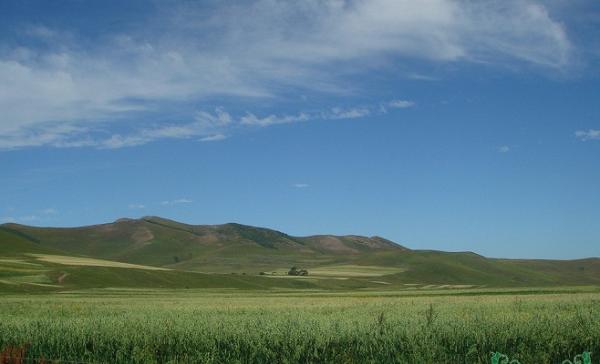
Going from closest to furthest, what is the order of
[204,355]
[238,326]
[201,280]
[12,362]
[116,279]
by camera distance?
[12,362] < [204,355] < [238,326] < [116,279] < [201,280]

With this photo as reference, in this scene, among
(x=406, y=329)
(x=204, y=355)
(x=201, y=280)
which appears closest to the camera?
(x=204, y=355)

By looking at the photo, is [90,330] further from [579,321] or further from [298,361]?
[579,321]

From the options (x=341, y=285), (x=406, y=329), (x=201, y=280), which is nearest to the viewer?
(x=406, y=329)

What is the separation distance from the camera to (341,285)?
14325 centimetres

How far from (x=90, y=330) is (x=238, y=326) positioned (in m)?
4.75

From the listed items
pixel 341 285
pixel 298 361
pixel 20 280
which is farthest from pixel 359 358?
pixel 341 285

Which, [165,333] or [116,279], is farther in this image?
[116,279]

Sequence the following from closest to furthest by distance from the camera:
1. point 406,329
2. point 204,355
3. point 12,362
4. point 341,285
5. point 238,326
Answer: point 12,362 < point 204,355 < point 406,329 < point 238,326 < point 341,285

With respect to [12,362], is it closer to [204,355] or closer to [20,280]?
[204,355]

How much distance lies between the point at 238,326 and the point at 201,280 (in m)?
112

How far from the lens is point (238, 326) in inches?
797

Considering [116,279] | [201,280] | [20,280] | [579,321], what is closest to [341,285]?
[201,280]

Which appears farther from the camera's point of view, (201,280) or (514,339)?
(201,280)

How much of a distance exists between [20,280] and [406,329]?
286ft
